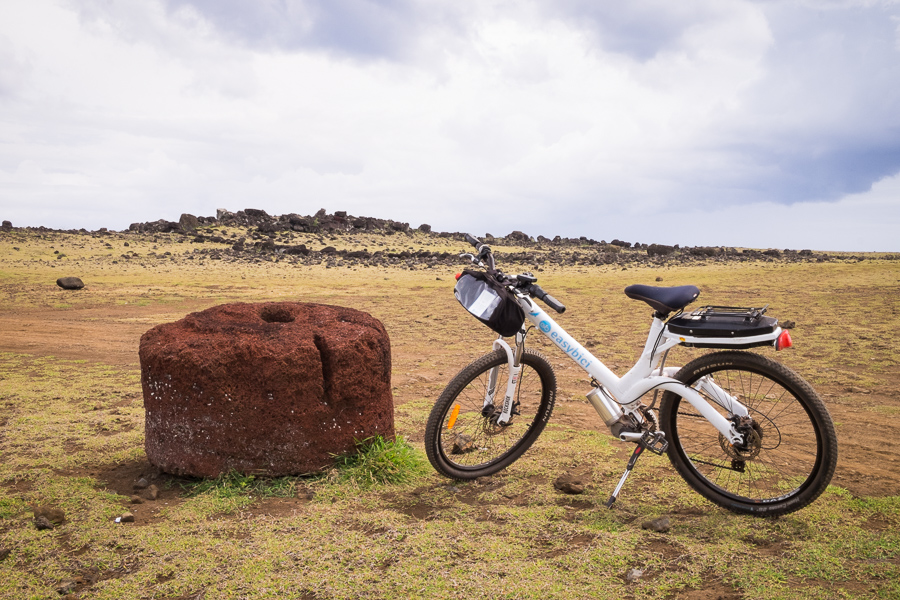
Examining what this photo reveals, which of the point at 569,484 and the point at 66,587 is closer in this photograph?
the point at 66,587

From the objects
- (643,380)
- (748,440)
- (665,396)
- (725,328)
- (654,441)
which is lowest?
(654,441)

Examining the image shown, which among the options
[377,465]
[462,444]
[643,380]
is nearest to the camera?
[643,380]

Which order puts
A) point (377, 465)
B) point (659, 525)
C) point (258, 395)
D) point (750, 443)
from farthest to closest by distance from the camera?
1. point (377, 465)
2. point (258, 395)
3. point (750, 443)
4. point (659, 525)

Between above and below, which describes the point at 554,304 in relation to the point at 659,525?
above

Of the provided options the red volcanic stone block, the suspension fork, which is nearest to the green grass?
the red volcanic stone block

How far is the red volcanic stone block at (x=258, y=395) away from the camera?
4215mm

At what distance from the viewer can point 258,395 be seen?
423 centimetres

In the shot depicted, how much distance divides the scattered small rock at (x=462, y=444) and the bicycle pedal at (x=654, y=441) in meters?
1.34

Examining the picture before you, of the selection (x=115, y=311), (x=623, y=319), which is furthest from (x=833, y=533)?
(x=115, y=311)

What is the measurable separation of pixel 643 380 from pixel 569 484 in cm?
90

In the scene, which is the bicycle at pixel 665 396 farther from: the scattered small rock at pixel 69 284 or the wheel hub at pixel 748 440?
the scattered small rock at pixel 69 284

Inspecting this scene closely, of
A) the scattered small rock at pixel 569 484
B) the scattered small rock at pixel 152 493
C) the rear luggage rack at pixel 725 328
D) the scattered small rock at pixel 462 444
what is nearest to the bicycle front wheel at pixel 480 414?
the scattered small rock at pixel 462 444

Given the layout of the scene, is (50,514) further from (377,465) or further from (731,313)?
(731,313)

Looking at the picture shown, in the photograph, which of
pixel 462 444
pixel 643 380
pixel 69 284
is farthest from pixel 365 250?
pixel 643 380
